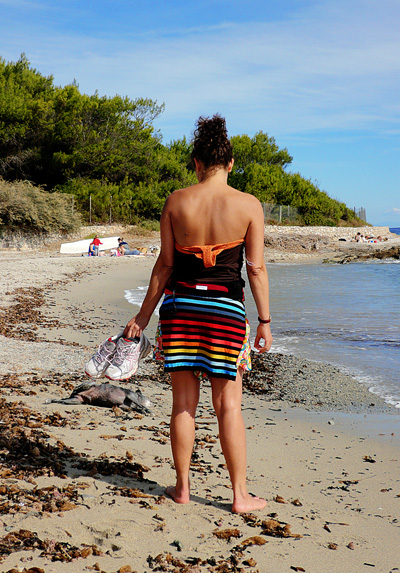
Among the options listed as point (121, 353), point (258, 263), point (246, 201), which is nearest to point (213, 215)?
point (246, 201)

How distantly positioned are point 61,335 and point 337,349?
4.25m

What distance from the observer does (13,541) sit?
231cm

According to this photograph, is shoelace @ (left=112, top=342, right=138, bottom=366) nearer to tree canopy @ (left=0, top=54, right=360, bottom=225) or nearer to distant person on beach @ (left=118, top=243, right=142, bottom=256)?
distant person on beach @ (left=118, top=243, right=142, bottom=256)

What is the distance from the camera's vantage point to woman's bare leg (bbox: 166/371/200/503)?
9.14 ft

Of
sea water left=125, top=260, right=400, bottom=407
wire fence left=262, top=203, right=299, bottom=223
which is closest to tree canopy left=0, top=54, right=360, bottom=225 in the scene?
wire fence left=262, top=203, right=299, bottom=223

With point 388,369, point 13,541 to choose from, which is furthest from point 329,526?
point 388,369

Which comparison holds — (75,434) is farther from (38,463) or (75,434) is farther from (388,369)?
(388,369)

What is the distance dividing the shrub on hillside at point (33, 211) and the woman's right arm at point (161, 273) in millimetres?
26647

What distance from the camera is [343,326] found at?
1038 cm

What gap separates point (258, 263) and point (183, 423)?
928 millimetres

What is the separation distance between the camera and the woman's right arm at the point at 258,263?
2691mm

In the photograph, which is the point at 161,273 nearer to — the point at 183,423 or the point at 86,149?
the point at 183,423

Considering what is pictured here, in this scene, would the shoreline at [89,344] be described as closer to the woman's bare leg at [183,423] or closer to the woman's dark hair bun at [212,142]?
the woman's bare leg at [183,423]

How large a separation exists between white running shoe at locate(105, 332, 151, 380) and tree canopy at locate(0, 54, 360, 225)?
33327 mm
